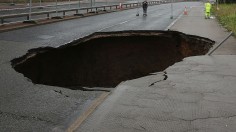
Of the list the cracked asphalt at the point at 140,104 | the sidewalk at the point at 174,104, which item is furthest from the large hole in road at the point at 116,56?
the sidewalk at the point at 174,104

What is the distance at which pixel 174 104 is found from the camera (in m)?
6.20

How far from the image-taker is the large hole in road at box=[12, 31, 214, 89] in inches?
542

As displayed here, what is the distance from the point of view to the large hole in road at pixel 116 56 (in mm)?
13773

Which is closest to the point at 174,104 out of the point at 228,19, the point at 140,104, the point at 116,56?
the point at 140,104

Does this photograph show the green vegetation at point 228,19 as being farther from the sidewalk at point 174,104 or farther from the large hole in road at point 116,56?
the sidewalk at point 174,104

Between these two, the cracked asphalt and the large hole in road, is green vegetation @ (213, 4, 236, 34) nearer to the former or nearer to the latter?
the large hole in road

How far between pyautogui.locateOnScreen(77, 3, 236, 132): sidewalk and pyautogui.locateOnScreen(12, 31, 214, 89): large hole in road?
17.2 feet

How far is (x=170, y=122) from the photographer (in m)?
5.25

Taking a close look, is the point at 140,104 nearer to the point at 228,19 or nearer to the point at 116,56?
the point at 116,56

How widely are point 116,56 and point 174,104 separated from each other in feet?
35.9

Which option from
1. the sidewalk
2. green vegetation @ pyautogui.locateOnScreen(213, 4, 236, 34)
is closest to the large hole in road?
green vegetation @ pyautogui.locateOnScreen(213, 4, 236, 34)

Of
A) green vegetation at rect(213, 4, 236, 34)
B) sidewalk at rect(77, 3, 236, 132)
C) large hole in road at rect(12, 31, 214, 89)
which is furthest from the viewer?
green vegetation at rect(213, 4, 236, 34)

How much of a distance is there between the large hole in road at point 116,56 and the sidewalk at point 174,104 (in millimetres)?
5236

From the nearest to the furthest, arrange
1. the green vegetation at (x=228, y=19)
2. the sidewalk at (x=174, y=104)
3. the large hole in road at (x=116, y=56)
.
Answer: the sidewalk at (x=174, y=104)
the large hole in road at (x=116, y=56)
the green vegetation at (x=228, y=19)
